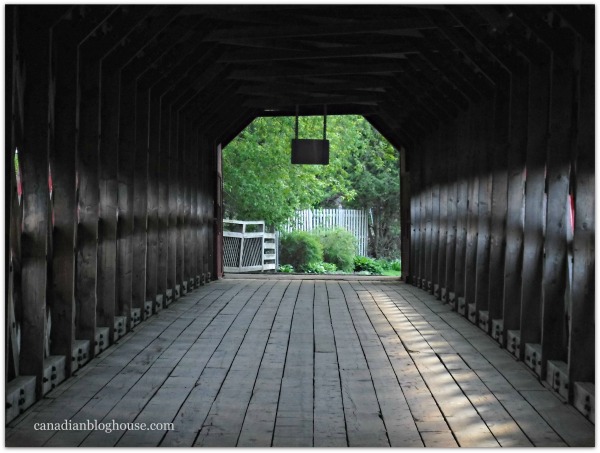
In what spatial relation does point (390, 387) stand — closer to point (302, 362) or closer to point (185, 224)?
point (302, 362)

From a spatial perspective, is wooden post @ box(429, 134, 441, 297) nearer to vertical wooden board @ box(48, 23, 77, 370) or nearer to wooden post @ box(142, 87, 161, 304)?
wooden post @ box(142, 87, 161, 304)

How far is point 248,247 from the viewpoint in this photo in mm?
21094

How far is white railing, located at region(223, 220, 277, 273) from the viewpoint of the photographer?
20656 millimetres

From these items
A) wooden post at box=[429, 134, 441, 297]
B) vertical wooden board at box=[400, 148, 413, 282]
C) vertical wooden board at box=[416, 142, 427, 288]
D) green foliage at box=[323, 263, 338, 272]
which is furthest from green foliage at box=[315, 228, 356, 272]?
wooden post at box=[429, 134, 441, 297]

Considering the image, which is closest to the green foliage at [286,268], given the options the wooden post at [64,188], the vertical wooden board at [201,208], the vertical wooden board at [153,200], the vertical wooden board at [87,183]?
the vertical wooden board at [201,208]

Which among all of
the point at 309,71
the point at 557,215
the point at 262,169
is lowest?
the point at 557,215

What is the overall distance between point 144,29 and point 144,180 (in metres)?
1.78

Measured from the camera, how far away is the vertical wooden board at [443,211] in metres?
10.6

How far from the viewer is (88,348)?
229 inches

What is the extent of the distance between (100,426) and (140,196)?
4.30m

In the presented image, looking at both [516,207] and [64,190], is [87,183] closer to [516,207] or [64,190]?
[64,190]

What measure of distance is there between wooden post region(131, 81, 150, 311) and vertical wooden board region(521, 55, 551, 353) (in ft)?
11.9

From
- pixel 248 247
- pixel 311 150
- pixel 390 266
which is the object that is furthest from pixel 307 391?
pixel 390 266

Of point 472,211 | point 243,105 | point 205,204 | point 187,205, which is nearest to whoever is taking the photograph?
point 472,211
